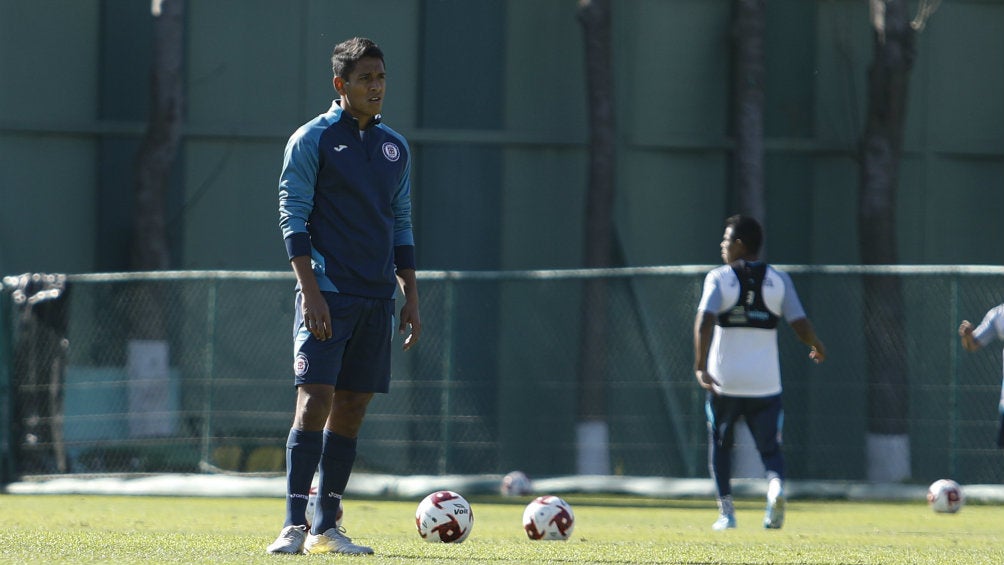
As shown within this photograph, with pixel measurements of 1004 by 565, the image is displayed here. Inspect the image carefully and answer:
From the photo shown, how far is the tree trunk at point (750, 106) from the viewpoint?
63.2ft

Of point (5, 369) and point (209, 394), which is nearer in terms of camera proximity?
point (5, 369)

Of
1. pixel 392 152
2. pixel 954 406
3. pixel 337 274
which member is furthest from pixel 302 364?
pixel 954 406

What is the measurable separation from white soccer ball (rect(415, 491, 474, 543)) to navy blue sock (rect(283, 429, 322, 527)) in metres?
1.30

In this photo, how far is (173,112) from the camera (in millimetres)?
18781

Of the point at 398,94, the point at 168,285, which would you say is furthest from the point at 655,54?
the point at 168,285

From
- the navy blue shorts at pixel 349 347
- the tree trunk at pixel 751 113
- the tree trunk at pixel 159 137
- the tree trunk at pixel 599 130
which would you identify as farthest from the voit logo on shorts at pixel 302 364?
the tree trunk at pixel 751 113

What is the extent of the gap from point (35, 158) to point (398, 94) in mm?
4225

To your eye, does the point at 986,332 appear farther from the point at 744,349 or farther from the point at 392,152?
the point at 392,152

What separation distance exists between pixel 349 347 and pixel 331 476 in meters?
0.53

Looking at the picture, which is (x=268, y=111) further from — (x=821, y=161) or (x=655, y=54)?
(x=821, y=161)

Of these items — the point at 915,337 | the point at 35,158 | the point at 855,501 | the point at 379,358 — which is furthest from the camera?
the point at 35,158

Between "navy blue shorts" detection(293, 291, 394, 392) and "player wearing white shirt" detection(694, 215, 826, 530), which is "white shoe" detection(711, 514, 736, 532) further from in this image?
"navy blue shorts" detection(293, 291, 394, 392)

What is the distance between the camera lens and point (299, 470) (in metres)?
6.70

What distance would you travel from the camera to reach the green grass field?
6.89m
